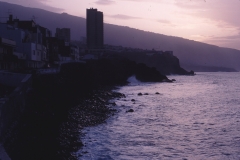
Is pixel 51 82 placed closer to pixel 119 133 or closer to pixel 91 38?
pixel 119 133

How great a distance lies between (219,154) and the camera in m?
11.5

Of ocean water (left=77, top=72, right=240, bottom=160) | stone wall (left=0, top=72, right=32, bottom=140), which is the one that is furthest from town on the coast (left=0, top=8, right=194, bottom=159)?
ocean water (left=77, top=72, right=240, bottom=160)

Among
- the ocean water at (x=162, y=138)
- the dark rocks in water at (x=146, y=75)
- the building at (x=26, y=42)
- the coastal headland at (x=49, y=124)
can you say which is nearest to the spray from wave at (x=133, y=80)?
the dark rocks in water at (x=146, y=75)

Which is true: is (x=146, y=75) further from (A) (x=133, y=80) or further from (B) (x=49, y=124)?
(B) (x=49, y=124)

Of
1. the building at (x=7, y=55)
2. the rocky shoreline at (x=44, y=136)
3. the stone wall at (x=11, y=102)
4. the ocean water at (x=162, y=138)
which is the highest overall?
the building at (x=7, y=55)

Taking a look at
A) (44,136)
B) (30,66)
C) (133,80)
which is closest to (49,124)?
(44,136)

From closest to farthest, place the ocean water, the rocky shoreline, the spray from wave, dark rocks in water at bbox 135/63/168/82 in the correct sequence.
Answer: the rocky shoreline
the ocean water
the spray from wave
dark rocks in water at bbox 135/63/168/82

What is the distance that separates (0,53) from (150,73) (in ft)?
161

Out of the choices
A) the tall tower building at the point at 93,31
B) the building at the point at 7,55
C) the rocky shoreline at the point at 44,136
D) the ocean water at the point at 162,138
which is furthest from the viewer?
the tall tower building at the point at 93,31

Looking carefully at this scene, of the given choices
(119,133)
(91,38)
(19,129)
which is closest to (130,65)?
(119,133)

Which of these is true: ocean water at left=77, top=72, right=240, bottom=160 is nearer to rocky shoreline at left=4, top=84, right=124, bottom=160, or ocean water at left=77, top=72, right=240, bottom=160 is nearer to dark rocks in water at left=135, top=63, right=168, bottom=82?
rocky shoreline at left=4, top=84, right=124, bottom=160

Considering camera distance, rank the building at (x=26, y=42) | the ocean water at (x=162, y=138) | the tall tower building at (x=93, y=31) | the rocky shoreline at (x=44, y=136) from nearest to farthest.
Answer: the rocky shoreline at (x=44, y=136), the ocean water at (x=162, y=138), the building at (x=26, y=42), the tall tower building at (x=93, y=31)

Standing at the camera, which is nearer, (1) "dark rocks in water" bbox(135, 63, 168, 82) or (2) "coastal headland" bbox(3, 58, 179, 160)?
(2) "coastal headland" bbox(3, 58, 179, 160)

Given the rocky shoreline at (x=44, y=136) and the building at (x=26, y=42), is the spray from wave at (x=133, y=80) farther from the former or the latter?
the rocky shoreline at (x=44, y=136)
